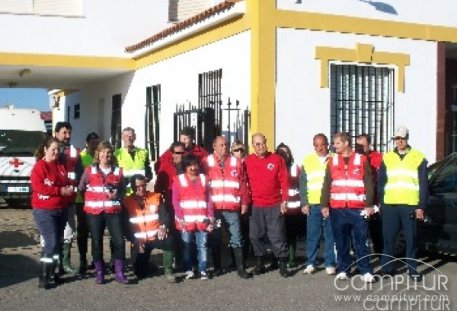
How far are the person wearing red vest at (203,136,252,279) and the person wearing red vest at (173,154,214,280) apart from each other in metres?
0.22

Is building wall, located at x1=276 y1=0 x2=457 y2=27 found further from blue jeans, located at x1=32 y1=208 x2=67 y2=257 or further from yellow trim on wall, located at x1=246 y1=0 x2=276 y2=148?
blue jeans, located at x1=32 y1=208 x2=67 y2=257

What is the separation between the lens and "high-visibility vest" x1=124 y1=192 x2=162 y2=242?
9.29 metres

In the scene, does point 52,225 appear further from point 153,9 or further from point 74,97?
point 74,97

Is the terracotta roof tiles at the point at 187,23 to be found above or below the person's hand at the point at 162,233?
above

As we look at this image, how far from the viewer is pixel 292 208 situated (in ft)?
33.1

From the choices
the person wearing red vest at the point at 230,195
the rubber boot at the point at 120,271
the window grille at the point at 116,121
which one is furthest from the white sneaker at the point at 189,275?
the window grille at the point at 116,121

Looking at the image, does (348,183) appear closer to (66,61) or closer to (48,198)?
(48,198)

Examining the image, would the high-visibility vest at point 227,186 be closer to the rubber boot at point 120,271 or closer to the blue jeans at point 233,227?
the blue jeans at point 233,227

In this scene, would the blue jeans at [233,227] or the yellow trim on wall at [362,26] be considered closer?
Result: the blue jeans at [233,227]

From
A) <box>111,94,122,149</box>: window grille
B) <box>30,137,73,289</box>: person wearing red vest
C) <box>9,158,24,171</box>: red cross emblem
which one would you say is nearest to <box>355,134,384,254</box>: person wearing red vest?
<box>30,137,73,289</box>: person wearing red vest

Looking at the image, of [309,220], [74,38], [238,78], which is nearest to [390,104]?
[238,78]

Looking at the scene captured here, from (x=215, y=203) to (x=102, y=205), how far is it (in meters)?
1.42

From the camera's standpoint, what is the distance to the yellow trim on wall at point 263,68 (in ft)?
40.1

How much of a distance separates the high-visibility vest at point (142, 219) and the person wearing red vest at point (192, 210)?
305mm
